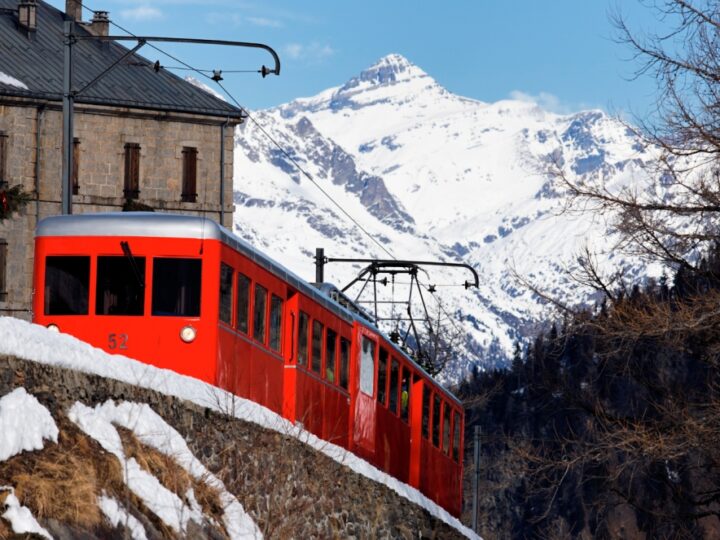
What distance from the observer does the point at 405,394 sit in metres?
26.9

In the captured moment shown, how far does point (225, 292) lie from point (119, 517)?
6358mm

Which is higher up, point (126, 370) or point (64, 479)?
point (126, 370)

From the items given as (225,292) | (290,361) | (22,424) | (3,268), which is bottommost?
(22,424)

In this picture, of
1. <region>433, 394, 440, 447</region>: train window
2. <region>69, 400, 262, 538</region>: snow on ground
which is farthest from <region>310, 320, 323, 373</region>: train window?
<region>433, 394, 440, 447</region>: train window

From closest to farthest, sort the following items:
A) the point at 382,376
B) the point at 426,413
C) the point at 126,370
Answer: the point at 126,370 < the point at 382,376 < the point at 426,413

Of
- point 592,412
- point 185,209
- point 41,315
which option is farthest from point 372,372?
point 185,209

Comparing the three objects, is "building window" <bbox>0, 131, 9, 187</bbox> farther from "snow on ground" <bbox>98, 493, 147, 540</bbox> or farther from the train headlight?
"snow on ground" <bbox>98, 493, 147, 540</bbox>

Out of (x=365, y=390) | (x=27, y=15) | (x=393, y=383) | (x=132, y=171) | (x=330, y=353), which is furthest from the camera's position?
(x=27, y=15)

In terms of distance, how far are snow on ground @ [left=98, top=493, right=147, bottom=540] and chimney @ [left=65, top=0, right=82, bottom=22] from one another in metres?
54.4

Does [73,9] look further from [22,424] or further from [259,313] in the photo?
[22,424]

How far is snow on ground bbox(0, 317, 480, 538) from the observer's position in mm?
12953

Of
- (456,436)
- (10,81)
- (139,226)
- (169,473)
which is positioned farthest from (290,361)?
(10,81)

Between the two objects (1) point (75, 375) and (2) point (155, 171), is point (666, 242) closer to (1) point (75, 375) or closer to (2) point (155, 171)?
(1) point (75, 375)

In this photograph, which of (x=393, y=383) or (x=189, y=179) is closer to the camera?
(x=393, y=383)
